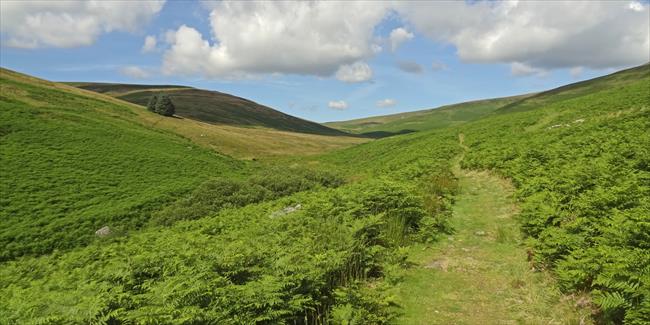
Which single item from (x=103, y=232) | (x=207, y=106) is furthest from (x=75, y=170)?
(x=207, y=106)

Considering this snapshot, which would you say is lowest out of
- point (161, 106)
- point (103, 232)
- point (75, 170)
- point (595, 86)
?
point (103, 232)

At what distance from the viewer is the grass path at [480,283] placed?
831 cm

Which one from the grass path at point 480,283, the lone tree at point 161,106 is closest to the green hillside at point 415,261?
the grass path at point 480,283

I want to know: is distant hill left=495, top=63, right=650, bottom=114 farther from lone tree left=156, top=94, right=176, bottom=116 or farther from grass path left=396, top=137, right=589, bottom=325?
grass path left=396, top=137, right=589, bottom=325

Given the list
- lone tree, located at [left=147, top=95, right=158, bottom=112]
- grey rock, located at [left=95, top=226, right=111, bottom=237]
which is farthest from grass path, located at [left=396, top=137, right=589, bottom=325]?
lone tree, located at [left=147, top=95, right=158, bottom=112]

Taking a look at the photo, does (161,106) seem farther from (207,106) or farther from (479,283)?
(207,106)

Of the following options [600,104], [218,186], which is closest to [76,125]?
[218,186]

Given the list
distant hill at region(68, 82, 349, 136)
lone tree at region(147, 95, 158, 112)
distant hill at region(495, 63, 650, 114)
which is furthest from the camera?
distant hill at region(68, 82, 349, 136)

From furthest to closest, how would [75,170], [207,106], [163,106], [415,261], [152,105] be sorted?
[207,106]
[152,105]
[163,106]
[75,170]
[415,261]

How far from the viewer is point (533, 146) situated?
24.3 m

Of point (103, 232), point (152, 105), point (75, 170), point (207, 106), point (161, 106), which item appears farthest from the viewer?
point (207, 106)

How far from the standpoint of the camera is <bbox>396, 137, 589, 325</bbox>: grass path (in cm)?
831

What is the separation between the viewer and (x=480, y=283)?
32.8 feet

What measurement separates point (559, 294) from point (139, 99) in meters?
180
